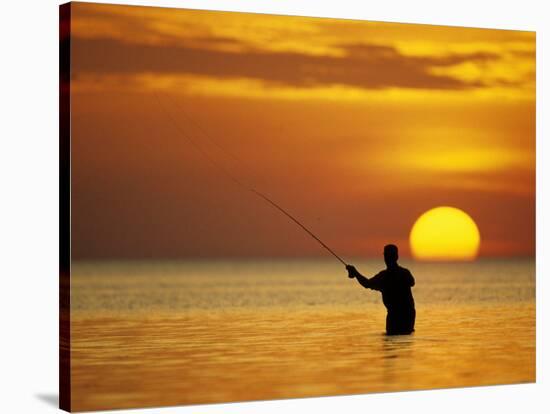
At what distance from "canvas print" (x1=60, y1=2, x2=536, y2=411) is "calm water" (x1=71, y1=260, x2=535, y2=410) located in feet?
0.05

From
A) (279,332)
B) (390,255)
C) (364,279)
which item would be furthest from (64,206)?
(390,255)

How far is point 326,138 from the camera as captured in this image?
11.7 m

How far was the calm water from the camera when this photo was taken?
10688 millimetres

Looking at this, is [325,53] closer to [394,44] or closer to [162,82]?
[394,44]

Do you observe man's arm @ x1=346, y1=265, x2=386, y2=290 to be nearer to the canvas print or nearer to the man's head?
the canvas print

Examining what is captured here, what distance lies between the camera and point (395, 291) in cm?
1202

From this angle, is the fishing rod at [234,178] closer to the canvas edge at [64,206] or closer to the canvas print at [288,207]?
the canvas print at [288,207]

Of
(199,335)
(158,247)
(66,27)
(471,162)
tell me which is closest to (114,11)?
(66,27)

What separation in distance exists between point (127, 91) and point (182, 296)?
5.35 ft

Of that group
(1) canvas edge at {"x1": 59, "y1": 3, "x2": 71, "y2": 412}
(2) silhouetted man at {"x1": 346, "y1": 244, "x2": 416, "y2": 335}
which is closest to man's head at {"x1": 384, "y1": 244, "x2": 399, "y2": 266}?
(2) silhouetted man at {"x1": 346, "y1": 244, "x2": 416, "y2": 335}

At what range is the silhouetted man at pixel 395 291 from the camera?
12.0m

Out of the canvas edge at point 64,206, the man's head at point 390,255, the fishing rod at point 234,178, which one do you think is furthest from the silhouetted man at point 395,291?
the canvas edge at point 64,206

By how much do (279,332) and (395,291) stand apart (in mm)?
1171

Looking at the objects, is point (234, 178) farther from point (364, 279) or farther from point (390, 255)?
point (390, 255)
